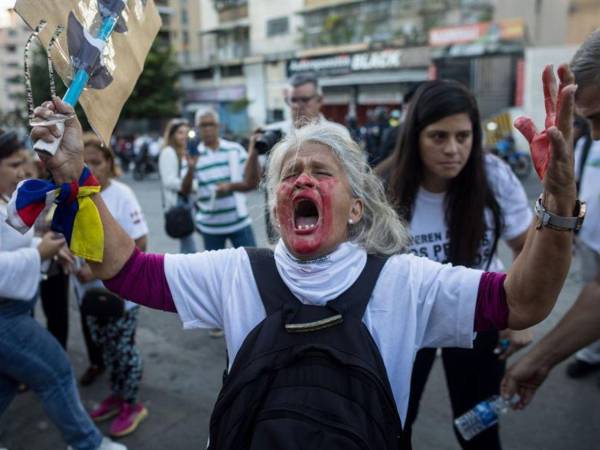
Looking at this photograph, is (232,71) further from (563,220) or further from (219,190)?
(563,220)

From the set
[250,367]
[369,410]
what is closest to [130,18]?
[250,367]

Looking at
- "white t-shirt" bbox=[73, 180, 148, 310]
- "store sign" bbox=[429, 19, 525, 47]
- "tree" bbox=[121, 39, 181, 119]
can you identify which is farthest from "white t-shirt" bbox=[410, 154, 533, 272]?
"tree" bbox=[121, 39, 181, 119]

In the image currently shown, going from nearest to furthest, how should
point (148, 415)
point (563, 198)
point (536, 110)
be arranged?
1. point (563, 198)
2. point (148, 415)
3. point (536, 110)

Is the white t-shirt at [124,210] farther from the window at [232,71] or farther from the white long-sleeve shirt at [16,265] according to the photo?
the window at [232,71]

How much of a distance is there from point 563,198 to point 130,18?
4.16ft

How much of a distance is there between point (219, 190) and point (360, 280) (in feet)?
9.43

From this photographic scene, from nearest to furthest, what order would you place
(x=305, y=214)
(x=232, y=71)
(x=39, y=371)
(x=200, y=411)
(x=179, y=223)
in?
1. (x=305, y=214)
2. (x=39, y=371)
3. (x=200, y=411)
4. (x=179, y=223)
5. (x=232, y=71)

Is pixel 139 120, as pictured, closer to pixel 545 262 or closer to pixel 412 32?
pixel 412 32

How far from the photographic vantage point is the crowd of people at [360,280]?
3.97ft

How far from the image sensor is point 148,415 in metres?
3.15

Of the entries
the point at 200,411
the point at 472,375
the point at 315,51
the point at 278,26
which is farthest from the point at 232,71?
the point at 472,375

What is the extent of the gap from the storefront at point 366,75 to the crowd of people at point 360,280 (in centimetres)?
1958

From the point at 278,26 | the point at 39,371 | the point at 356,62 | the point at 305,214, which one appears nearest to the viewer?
the point at 305,214

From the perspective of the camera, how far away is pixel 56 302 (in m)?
3.57
